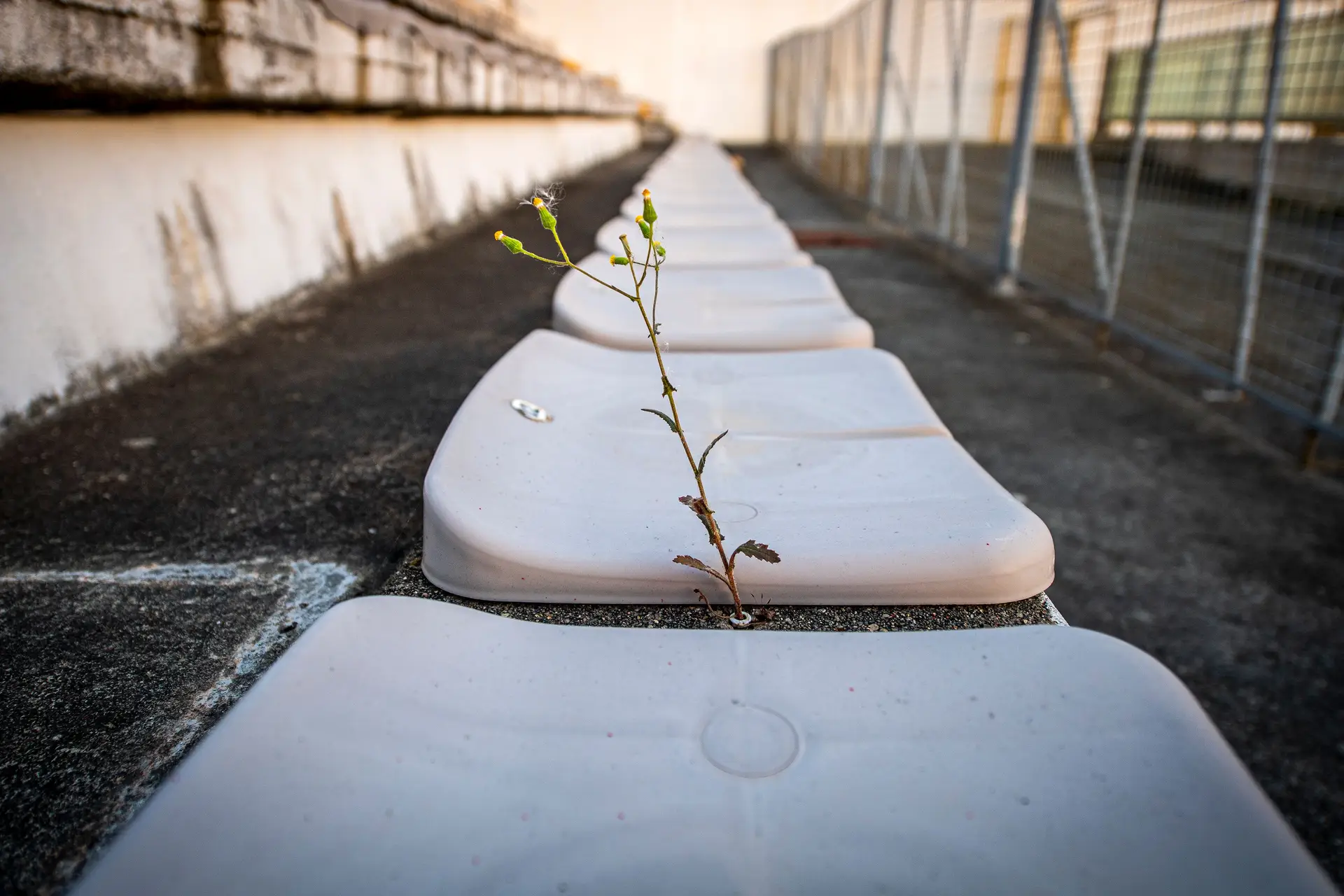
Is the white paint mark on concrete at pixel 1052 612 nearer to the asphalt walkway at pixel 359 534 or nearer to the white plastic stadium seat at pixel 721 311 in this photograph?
the asphalt walkway at pixel 359 534

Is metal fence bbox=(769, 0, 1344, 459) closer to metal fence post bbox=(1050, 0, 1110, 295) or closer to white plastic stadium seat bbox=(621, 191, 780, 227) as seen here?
metal fence post bbox=(1050, 0, 1110, 295)

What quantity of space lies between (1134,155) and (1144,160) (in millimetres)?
2963

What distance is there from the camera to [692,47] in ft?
57.6

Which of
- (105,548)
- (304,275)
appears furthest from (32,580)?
(304,275)

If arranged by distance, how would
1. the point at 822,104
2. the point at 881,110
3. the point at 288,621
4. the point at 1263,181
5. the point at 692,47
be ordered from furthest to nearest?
the point at 692,47
the point at 822,104
the point at 881,110
the point at 1263,181
the point at 288,621

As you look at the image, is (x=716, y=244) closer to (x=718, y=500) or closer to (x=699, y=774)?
(x=718, y=500)

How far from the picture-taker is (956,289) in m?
4.20

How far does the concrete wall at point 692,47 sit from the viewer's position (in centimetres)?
1714

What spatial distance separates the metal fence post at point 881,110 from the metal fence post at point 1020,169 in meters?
2.55

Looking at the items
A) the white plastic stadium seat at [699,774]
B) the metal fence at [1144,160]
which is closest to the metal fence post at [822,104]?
the metal fence at [1144,160]

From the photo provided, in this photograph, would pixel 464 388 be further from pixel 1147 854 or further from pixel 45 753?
pixel 1147 854

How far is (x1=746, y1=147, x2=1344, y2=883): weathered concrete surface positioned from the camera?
1392 millimetres

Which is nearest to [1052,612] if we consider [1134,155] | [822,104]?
[1134,155]

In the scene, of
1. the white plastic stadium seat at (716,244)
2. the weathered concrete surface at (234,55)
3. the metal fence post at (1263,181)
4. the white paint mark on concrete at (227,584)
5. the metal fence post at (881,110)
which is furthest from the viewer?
the metal fence post at (881,110)
